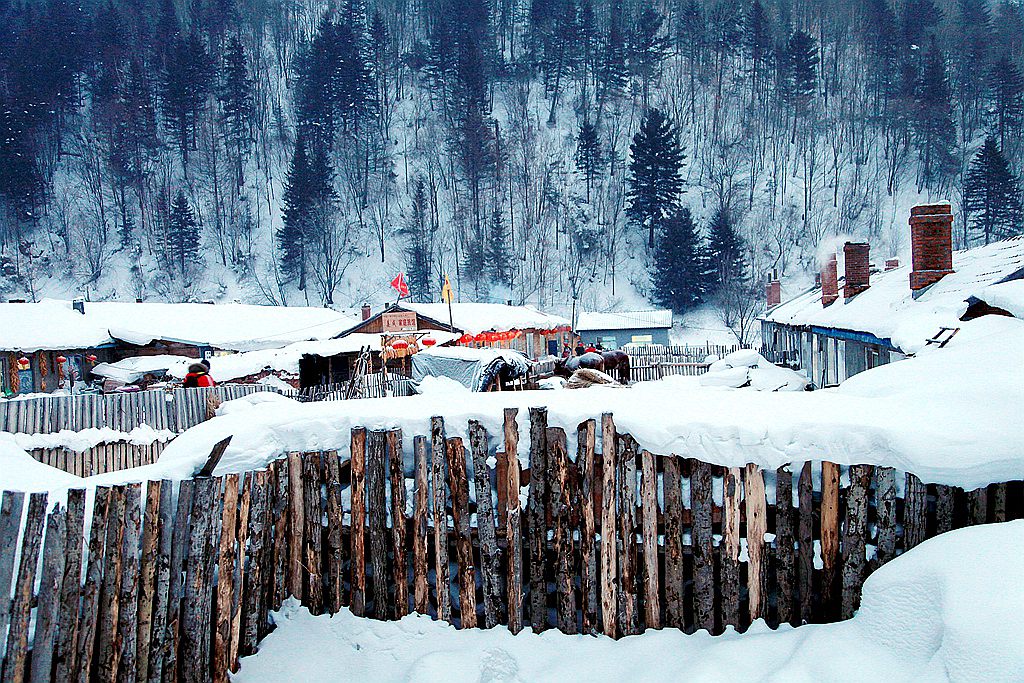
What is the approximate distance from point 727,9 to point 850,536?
364 ft

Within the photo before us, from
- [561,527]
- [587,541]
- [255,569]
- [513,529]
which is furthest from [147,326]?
[587,541]

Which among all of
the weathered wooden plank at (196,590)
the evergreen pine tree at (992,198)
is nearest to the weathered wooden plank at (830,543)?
the weathered wooden plank at (196,590)

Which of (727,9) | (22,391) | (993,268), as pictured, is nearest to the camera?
(993,268)

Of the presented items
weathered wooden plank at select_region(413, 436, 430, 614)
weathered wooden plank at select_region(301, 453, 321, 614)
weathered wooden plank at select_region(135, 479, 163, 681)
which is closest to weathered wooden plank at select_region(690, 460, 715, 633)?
weathered wooden plank at select_region(413, 436, 430, 614)

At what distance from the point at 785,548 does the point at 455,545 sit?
7.01 feet

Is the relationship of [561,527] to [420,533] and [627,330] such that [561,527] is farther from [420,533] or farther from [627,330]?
[627,330]

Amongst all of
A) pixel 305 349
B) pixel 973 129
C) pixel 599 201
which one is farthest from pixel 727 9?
pixel 305 349

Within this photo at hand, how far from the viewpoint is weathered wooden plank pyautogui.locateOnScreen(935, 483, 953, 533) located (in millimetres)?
3877

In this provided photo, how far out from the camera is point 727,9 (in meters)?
98.4

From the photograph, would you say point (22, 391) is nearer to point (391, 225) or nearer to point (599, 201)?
point (391, 225)

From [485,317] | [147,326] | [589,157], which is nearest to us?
[147,326]

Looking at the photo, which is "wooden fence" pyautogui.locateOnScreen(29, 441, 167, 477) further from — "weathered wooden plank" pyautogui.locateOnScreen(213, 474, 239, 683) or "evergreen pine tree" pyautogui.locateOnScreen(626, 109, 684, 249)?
"evergreen pine tree" pyautogui.locateOnScreen(626, 109, 684, 249)

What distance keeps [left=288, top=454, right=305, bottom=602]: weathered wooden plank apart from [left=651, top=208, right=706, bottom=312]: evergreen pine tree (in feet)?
202

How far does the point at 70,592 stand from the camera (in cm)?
358
